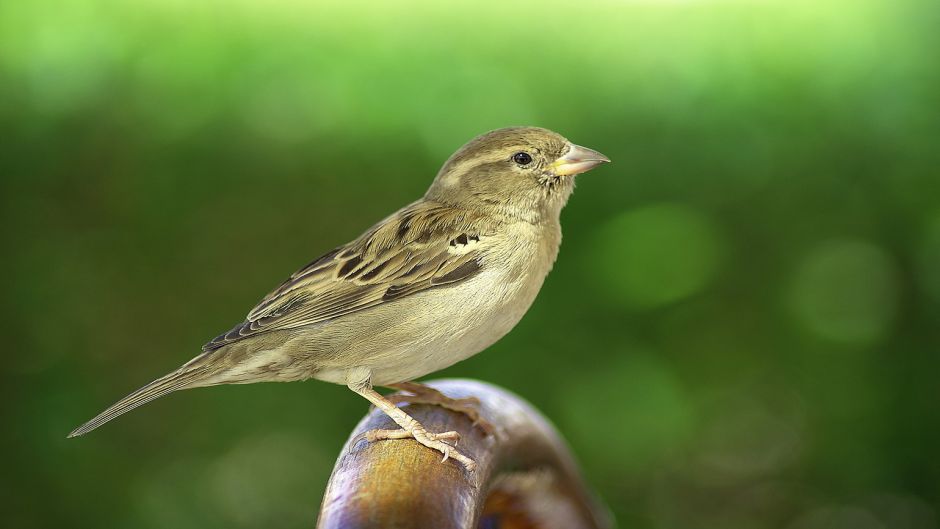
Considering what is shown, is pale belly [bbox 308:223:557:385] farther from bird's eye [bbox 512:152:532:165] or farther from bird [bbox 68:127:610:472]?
bird's eye [bbox 512:152:532:165]

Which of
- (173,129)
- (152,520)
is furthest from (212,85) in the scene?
(152,520)

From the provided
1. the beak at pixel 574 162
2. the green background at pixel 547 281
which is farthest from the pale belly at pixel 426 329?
the green background at pixel 547 281

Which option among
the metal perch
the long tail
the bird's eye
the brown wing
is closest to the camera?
the metal perch

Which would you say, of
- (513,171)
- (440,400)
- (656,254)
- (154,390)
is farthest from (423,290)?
(656,254)

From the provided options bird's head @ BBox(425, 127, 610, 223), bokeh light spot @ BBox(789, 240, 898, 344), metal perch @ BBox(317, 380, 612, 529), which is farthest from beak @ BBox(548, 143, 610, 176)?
bokeh light spot @ BBox(789, 240, 898, 344)

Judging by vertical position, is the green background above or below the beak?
below

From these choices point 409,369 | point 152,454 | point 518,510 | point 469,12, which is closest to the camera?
point 409,369

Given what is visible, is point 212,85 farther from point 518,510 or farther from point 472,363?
point 518,510

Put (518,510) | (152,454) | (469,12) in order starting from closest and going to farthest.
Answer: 1. (518,510)
2. (152,454)
3. (469,12)

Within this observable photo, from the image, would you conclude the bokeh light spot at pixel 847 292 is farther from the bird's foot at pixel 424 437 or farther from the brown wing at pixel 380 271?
the bird's foot at pixel 424 437
